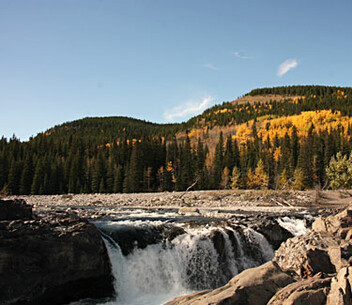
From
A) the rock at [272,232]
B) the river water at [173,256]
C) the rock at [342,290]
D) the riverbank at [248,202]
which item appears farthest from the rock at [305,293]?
the riverbank at [248,202]

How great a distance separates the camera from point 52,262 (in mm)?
11125

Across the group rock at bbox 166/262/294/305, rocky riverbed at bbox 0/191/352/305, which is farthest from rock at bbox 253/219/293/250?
rock at bbox 166/262/294/305

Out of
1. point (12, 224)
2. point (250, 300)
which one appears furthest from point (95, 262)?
point (250, 300)

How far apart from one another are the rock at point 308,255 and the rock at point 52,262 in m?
7.81

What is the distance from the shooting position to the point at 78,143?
3620 inches

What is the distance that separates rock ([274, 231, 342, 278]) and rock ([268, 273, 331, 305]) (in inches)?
77.0

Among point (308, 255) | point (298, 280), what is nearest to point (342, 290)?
point (298, 280)

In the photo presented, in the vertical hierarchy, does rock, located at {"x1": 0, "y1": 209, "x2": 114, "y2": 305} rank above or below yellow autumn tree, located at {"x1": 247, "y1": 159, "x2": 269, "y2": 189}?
below

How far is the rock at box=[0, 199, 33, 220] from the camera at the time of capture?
13.0 meters

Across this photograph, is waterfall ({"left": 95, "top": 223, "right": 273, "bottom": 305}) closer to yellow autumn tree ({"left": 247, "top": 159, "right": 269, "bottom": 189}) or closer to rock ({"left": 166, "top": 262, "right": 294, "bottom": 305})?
rock ({"left": 166, "top": 262, "right": 294, "bottom": 305})

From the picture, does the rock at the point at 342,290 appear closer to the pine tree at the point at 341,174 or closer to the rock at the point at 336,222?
the rock at the point at 336,222

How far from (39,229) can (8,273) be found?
200cm

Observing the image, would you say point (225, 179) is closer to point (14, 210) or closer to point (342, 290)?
point (14, 210)

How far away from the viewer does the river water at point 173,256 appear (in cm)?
1282
